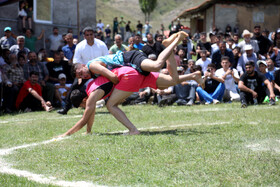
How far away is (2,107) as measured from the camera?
40.2ft

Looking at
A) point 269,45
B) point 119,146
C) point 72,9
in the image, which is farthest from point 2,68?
point 72,9

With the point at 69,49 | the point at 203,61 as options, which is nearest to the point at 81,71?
the point at 203,61

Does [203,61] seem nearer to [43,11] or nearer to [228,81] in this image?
[228,81]

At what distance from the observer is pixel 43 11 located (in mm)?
21094

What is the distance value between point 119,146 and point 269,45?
440 inches

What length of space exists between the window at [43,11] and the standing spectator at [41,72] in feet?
24.1

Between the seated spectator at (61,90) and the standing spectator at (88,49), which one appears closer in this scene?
the standing spectator at (88,49)

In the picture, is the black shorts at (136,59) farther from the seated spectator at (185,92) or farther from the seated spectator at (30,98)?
the seated spectator at (30,98)

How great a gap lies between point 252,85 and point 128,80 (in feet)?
19.5

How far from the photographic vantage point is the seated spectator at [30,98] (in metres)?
12.3

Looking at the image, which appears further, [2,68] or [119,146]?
[2,68]

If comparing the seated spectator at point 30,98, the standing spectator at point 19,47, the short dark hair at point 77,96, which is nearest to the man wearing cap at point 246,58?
the seated spectator at point 30,98

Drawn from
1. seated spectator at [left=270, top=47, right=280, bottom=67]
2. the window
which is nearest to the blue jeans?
seated spectator at [left=270, top=47, right=280, bottom=67]

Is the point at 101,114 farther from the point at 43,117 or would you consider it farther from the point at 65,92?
the point at 65,92
